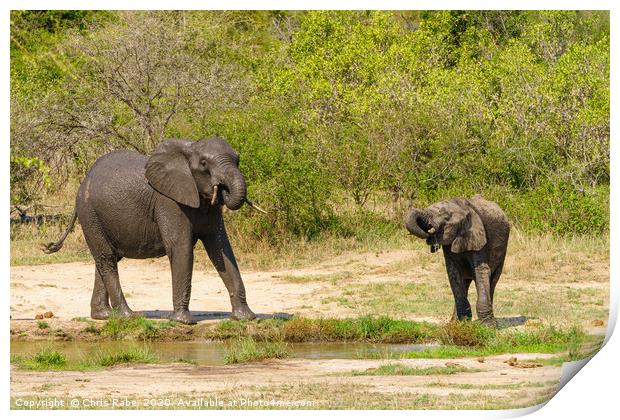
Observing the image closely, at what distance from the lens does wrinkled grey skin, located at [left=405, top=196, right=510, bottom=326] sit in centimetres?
1424

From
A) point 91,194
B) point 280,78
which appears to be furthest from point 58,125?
point 91,194

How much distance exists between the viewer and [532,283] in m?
17.6

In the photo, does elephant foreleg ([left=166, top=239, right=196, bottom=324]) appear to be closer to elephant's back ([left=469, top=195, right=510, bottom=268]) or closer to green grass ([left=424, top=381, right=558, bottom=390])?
elephant's back ([left=469, top=195, right=510, bottom=268])

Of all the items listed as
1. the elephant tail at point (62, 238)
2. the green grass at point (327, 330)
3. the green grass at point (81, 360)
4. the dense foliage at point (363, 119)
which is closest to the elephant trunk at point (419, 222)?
the green grass at point (327, 330)

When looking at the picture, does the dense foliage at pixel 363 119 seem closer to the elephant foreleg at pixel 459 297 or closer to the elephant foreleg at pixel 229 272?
the elephant foreleg at pixel 229 272

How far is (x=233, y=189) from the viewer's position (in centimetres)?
1436

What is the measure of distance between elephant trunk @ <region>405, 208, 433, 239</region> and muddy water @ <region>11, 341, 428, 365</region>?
48.1 inches

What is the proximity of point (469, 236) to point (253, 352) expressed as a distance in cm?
281

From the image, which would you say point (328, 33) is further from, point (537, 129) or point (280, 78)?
point (537, 129)

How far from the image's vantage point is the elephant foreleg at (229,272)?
49.0ft

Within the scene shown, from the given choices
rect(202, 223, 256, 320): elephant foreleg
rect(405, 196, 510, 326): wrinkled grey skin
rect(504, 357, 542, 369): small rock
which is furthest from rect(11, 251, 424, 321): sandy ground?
rect(504, 357, 542, 369): small rock

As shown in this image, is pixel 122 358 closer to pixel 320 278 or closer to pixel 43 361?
pixel 43 361

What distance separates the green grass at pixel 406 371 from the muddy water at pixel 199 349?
2.92ft

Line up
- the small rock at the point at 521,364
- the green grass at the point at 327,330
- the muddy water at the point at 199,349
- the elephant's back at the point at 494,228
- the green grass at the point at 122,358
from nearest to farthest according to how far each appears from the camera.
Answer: the small rock at the point at 521,364, the green grass at the point at 122,358, the muddy water at the point at 199,349, the green grass at the point at 327,330, the elephant's back at the point at 494,228
